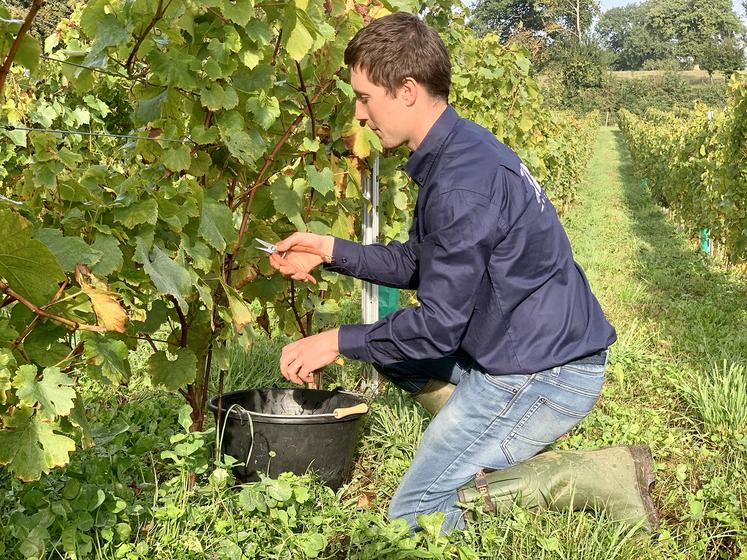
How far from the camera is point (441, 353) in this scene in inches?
92.0

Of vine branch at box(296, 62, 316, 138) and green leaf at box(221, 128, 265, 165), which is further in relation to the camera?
vine branch at box(296, 62, 316, 138)

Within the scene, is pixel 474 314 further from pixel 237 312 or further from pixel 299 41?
pixel 299 41

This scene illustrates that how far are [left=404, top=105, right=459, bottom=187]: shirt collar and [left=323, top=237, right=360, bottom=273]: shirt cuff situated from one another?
0.47 m

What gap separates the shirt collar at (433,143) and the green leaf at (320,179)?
0.54 meters

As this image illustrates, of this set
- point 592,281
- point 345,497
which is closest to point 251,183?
point 345,497

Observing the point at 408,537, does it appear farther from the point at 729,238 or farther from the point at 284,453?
the point at 729,238

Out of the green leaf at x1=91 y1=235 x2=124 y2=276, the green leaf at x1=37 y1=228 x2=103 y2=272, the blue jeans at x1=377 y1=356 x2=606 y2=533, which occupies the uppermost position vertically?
the green leaf at x1=37 y1=228 x2=103 y2=272

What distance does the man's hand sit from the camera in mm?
2455

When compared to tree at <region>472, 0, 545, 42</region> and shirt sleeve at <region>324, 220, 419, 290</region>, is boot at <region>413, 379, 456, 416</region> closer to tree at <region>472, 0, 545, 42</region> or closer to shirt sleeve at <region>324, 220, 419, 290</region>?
shirt sleeve at <region>324, 220, 419, 290</region>

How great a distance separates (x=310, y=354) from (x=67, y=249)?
88 centimetres

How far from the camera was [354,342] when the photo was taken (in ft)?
8.01

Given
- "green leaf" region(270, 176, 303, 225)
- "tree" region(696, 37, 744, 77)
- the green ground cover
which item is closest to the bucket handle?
the green ground cover

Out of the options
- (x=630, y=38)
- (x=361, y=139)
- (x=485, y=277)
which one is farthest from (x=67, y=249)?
(x=630, y=38)

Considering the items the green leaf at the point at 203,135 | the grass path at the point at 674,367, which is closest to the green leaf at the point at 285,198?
the green leaf at the point at 203,135
